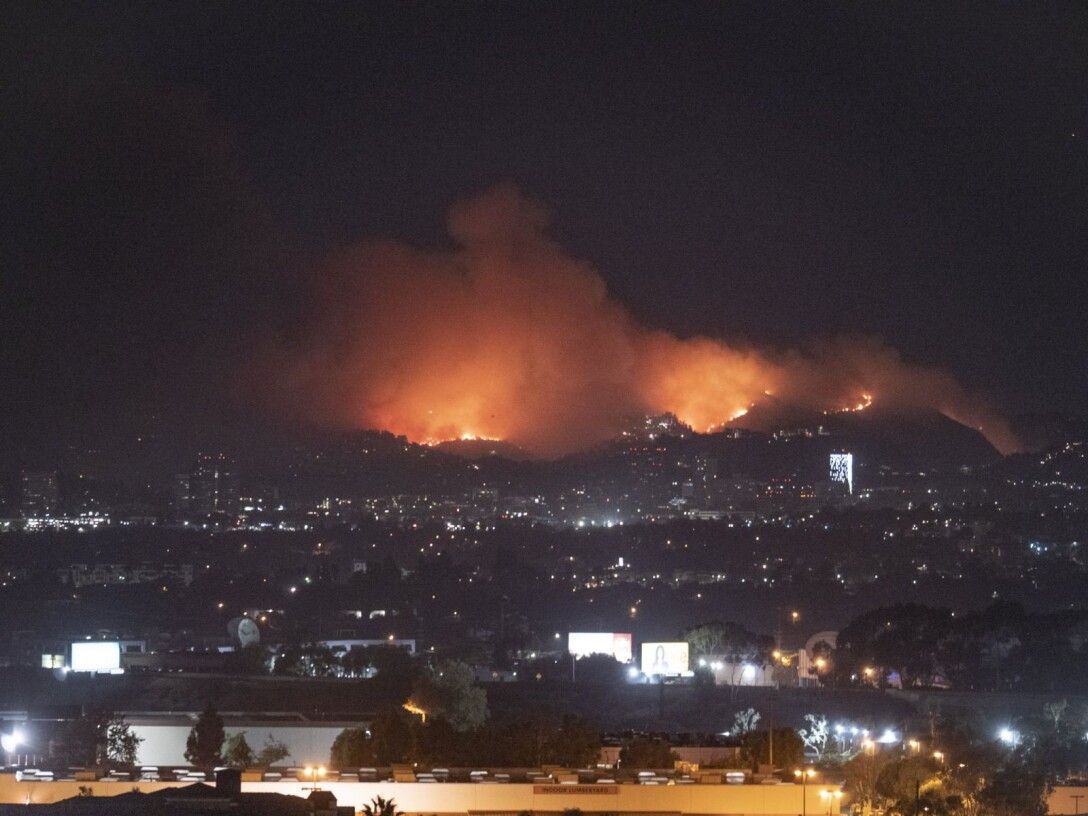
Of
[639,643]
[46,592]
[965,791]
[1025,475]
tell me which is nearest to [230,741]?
[965,791]

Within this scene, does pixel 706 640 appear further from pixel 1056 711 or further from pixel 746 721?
pixel 1056 711

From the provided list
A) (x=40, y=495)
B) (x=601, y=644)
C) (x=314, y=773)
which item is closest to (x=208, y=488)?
(x=40, y=495)

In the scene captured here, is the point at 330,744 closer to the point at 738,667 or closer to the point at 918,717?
the point at 918,717

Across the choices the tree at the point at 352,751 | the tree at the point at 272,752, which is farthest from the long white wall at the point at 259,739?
the tree at the point at 352,751


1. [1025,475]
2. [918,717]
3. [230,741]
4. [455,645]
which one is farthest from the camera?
[1025,475]

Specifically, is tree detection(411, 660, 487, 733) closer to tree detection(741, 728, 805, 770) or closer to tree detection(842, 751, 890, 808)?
tree detection(741, 728, 805, 770)

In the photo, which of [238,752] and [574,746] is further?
[238,752]
